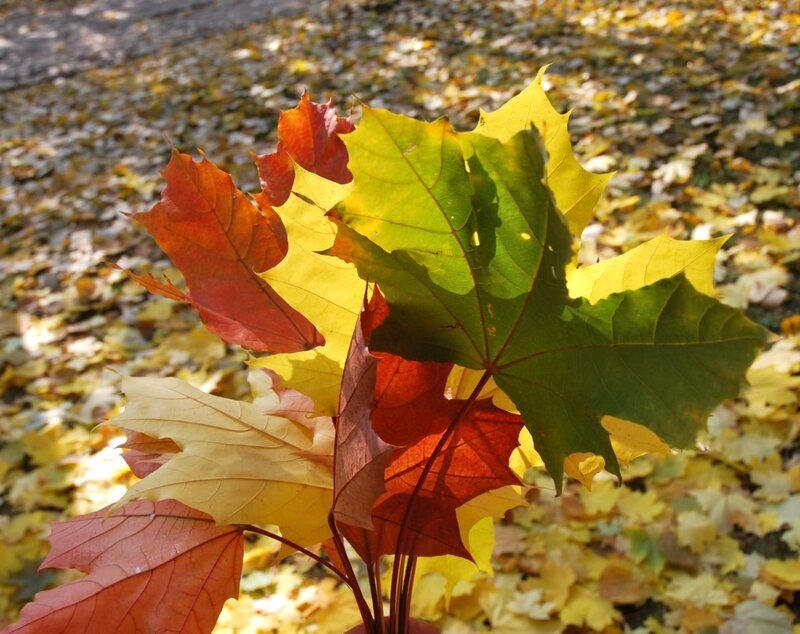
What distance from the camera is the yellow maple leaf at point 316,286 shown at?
0.45 meters

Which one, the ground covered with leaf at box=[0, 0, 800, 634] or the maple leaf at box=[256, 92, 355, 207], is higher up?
the maple leaf at box=[256, 92, 355, 207]

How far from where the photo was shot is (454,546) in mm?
485

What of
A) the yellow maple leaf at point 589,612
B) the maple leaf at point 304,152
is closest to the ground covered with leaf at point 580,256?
the yellow maple leaf at point 589,612

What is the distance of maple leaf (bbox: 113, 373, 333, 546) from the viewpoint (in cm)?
44

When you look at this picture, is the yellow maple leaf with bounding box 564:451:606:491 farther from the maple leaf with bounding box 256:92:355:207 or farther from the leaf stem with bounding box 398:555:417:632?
the maple leaf with bounding box 256:92:355:207

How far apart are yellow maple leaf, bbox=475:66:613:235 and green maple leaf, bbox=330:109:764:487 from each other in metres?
0.01

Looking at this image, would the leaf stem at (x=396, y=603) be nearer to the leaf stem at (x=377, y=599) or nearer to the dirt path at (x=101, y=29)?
the leaf stem at (x=377, y=599)

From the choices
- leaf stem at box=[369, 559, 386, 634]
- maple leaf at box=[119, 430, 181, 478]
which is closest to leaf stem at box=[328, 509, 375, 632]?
leaf stem at box=[369, 559, 386, 634]

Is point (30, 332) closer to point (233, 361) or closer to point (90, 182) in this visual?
point (233, 361)

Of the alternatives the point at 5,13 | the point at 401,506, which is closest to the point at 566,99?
the point at 401,506

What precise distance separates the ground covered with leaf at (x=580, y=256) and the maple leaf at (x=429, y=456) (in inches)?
2.3

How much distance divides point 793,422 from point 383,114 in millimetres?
1545

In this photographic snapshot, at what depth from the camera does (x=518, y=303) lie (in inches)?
16.2

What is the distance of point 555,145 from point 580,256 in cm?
191
